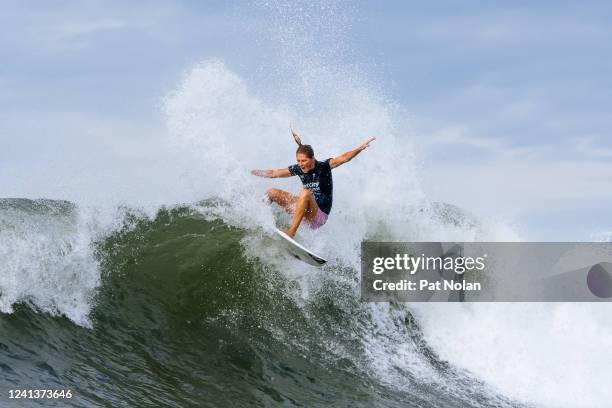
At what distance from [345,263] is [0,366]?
18.8 ft

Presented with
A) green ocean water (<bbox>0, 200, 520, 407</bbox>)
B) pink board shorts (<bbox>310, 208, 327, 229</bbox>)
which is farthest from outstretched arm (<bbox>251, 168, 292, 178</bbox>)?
green ocean water (<bbox>0, 200, 520, 407</bbox>)

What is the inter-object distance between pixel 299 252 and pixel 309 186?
89 centimetres

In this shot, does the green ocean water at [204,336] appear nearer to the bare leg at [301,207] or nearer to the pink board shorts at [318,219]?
the pink board shorts at [318,219]

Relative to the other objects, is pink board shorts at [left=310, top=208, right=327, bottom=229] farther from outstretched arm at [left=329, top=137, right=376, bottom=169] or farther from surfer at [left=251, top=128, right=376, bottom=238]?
outstretched arm at [left=329, top=137, right=376, bottom=169]

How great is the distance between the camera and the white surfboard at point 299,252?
329 inches

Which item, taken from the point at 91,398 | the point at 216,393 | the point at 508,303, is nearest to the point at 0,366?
the point at 91,398

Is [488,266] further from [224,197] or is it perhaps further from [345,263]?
[224,197]

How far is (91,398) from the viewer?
18.3ft
